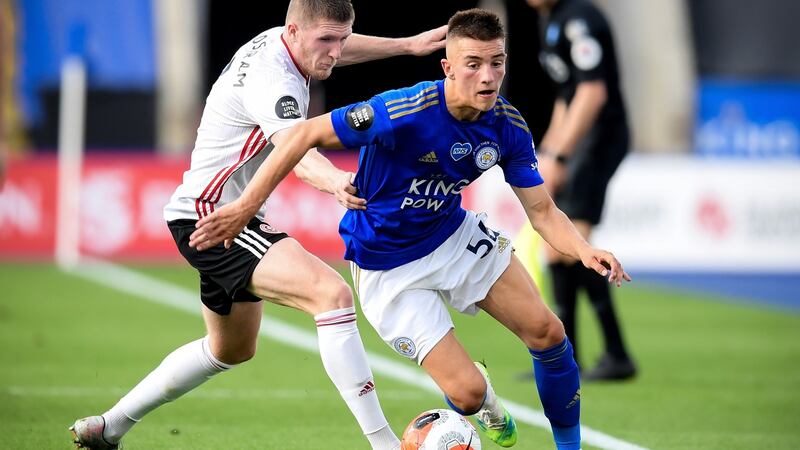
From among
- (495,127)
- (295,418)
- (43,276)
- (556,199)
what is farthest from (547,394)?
(43,276)

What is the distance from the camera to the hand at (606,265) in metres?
5.49

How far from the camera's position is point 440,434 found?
18.6ft

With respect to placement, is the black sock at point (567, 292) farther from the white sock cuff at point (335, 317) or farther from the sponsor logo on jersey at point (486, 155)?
the white sock cuff at point (335, 317)

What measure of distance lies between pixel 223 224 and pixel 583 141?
438cm

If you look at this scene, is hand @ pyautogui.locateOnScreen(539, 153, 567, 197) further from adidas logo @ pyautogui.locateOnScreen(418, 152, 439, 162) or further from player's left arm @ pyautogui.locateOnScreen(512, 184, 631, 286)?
adidas logo @ pyautogui.locateOnScreen(418, 152, 439, 162)

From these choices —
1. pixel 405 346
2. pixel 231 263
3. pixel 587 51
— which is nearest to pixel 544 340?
pixel 405 346

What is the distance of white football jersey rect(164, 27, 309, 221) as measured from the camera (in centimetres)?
591

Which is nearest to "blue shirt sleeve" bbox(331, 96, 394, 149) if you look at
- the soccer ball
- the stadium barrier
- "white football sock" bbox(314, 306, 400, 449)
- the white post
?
"white football sock" bbox(314, 306, 400, 449)

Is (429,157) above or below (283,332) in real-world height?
above

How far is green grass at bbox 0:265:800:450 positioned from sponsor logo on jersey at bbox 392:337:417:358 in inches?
35.6

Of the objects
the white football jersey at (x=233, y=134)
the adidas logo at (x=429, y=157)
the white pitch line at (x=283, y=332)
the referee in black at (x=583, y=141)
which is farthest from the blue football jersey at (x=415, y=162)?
the referee in black at (x=583, y=141)

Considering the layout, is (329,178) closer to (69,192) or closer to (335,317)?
(335,317)

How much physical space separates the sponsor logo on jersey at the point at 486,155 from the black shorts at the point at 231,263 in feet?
→ 3.14

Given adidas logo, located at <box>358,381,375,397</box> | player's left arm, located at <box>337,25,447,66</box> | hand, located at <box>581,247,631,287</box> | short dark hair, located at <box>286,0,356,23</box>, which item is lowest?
adidas logo, located at <box>358,381,375,397</box>
